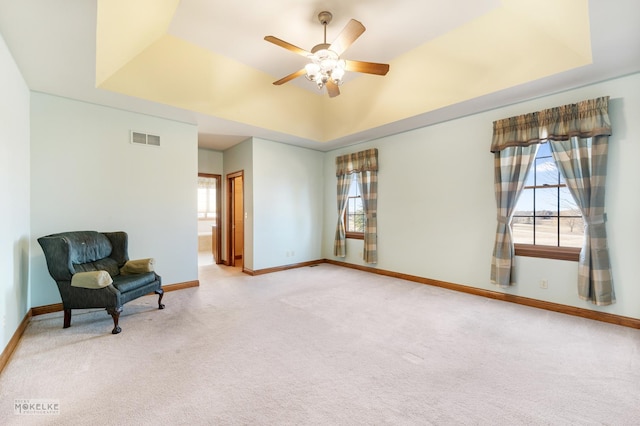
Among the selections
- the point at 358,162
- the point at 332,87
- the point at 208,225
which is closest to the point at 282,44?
the point at 332,87

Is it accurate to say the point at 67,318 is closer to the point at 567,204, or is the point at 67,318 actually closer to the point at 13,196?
the point at 13,196

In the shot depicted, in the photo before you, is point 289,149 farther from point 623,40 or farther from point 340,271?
point 623,40

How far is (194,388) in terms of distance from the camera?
1913 mm

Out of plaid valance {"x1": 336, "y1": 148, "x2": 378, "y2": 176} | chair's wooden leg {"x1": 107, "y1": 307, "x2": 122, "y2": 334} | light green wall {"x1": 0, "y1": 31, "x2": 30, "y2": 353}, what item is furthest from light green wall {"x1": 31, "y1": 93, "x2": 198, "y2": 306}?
plaid valance {"x1": 336, "y1": 148, "x2": 378, "y2": 176}

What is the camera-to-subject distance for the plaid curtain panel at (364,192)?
5.35 meters

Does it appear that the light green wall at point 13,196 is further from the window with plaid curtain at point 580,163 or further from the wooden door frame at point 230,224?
the window with plaid curtain at point 580,163

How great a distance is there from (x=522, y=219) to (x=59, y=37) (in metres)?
5.43

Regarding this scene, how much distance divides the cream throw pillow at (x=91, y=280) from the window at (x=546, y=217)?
4944 mm

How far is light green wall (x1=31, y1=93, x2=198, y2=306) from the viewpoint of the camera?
10.7 feet

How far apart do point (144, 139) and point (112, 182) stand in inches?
30.0

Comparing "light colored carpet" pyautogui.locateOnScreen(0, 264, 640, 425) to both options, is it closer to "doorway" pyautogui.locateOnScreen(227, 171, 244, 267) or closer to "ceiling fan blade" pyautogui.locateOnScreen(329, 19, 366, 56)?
"doorway" pyautogui.locateOnScreen(227, 171, 244, 267)

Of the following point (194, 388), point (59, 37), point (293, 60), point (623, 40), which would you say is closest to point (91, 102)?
point (59, 37)

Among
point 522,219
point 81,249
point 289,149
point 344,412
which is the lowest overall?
point 344,412

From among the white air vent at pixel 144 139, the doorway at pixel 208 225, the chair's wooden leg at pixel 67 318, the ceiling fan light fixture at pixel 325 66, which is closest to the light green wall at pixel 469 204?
the ceiling fan light fixture at pixel 325 66
